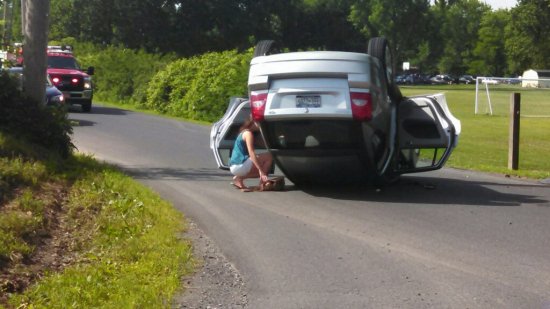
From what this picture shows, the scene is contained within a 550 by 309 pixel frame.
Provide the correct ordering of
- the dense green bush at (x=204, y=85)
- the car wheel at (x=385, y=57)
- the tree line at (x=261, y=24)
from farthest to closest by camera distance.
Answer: the tree line at (x=261, y=24) < the dense green bush at (x=204, y=85) < the car wheel at (x=385, y=57)

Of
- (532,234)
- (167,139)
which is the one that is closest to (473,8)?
(167,139)

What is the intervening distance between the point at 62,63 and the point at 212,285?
24.1 metres

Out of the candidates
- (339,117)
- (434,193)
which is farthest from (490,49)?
(339,117)

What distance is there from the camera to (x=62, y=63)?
29938mm

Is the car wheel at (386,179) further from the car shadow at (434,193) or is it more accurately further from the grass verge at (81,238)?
the grass verge at (81,238)

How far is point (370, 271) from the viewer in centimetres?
756

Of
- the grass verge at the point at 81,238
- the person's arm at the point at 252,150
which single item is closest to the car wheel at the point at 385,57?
the person's arm at the point at 252,150

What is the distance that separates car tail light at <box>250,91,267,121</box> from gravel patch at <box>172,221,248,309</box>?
110 inches

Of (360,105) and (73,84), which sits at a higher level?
(360,105)

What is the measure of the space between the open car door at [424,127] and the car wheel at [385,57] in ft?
0.89

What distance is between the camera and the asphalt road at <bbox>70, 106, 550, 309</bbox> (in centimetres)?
691

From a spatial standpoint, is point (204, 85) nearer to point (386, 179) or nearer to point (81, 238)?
point (386, 179)

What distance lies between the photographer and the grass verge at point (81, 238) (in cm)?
686

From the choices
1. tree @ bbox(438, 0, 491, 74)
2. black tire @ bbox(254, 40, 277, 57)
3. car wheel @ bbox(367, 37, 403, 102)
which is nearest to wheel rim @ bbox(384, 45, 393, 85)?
car wheel @ bbox(367, 37, 403, 102)
